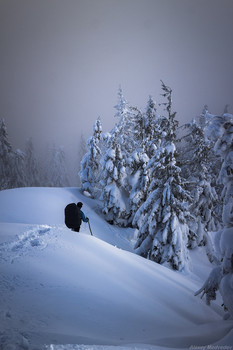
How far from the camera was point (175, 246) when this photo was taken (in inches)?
525

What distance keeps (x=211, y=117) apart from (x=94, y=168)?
2338 cm

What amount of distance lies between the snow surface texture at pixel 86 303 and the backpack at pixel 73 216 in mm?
1887

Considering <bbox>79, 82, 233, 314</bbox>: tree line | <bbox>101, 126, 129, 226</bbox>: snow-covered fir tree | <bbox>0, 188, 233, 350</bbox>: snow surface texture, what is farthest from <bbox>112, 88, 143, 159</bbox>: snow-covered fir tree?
<bbox>0, 188, 233, 350</bbox>: snow surface texture

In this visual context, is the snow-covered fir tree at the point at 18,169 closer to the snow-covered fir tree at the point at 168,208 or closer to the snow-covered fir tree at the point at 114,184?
the snow-covered fir tree at the point at 114,184

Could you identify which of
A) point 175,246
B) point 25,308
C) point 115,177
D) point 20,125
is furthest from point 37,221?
point 20,125

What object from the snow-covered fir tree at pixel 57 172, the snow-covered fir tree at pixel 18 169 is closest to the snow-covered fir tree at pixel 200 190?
the snow-covered fir tree at pixel 18 169

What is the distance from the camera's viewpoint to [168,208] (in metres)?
13.3

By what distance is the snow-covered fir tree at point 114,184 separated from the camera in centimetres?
2180

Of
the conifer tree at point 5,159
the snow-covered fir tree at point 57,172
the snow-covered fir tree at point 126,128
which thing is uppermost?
the snow-covered fir tree at point 126,128

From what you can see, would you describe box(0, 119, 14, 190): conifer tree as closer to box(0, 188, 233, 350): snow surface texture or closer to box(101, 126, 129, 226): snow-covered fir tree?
box(101, 126, 129, 226): snow-covered fir tree

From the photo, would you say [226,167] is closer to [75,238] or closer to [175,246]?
[75,238]

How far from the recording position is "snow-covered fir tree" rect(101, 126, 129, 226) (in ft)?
71.5

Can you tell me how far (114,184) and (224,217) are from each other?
17.0 meters

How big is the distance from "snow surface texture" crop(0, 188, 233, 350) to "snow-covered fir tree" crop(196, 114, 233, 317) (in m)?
0.89
